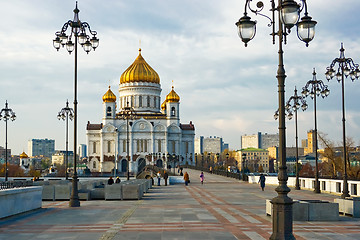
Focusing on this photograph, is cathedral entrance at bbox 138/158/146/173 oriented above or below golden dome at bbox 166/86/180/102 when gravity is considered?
below

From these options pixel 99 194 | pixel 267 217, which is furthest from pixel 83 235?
pixel 99 194

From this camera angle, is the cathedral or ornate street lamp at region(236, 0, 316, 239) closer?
ornate street lamp at region(236, 0, 316, 239)

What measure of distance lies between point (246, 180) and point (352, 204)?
119ft

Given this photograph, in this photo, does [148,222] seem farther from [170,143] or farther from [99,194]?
[170,143]

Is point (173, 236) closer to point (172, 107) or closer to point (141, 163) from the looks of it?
point (141, 163)

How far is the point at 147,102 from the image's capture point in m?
107

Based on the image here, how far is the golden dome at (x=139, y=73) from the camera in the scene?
345 feet

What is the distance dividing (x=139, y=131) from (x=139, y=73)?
12.8 meters

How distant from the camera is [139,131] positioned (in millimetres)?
104062

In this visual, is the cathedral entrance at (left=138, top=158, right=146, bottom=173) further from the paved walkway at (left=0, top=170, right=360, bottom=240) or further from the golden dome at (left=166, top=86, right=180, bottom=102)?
the paved walkway at (left=0, top=170, right=360, bottom=240)

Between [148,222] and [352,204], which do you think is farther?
[352,204]

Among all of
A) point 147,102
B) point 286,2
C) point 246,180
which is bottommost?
point 246,180

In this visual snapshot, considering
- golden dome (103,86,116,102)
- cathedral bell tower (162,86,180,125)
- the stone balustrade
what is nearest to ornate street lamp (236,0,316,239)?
the stone balustrade

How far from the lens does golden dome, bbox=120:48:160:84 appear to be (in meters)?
105
